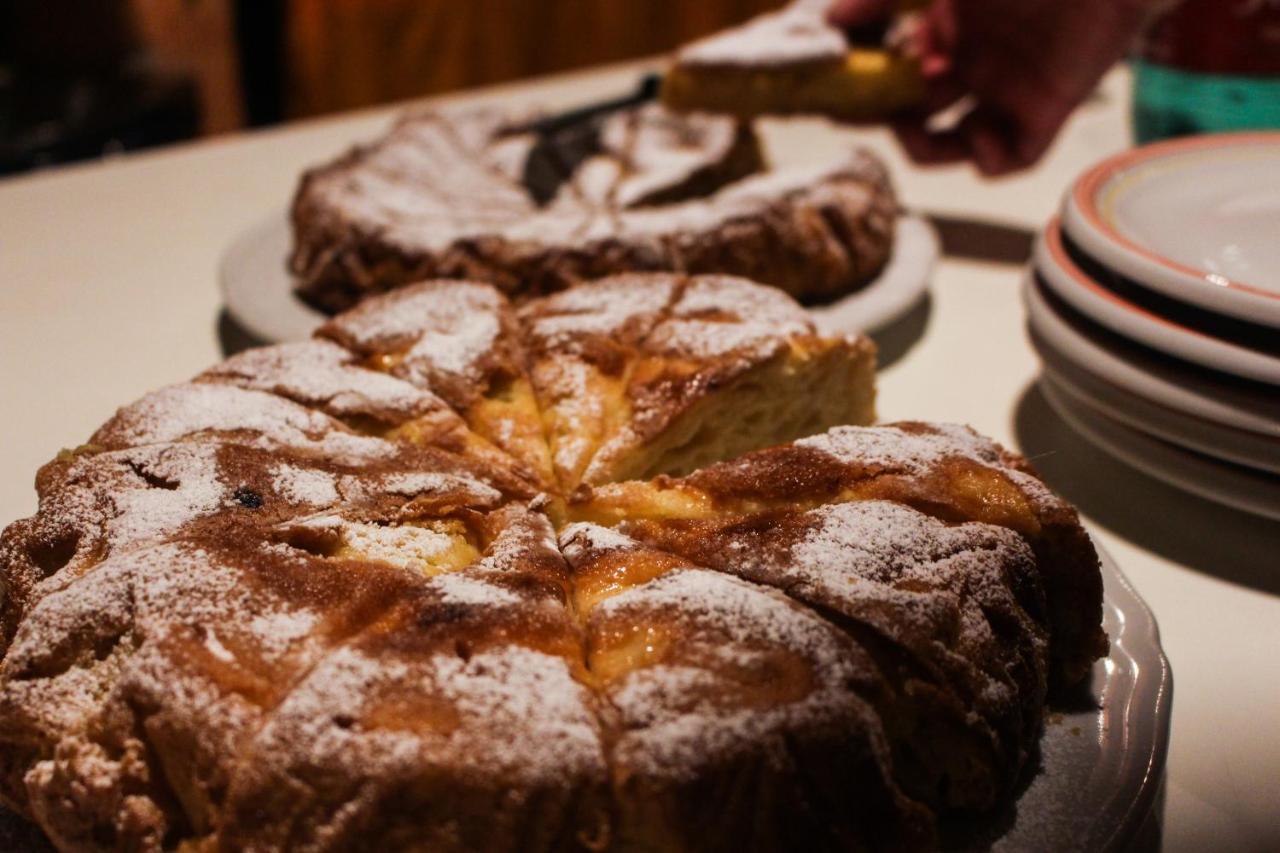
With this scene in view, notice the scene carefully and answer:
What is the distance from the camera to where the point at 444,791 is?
2.97 ft

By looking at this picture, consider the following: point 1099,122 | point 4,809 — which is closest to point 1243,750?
point 4,809

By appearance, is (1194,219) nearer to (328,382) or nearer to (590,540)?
(590,540)

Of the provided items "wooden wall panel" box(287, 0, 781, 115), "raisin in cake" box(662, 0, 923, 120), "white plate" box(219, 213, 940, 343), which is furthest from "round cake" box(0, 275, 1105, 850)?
"wooden wall panel" box(287, 0, 781, 115)

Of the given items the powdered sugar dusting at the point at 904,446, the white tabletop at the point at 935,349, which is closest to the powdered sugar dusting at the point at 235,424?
the white tabletop at the point at 935,349

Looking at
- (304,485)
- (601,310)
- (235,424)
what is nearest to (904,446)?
(601,310)

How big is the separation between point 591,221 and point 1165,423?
1208mm

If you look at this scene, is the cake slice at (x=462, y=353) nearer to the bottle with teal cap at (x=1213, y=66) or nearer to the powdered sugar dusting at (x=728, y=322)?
the powdered sugar dusting at (x=728, y=322)

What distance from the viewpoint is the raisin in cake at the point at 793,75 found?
2463 mm

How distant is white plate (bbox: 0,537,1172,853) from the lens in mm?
1021

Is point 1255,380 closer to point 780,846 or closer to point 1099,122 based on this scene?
point 780,846

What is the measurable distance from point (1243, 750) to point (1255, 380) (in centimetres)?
46

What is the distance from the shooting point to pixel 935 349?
2.18 meters

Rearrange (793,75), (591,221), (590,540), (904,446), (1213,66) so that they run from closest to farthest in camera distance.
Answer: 1. (590,540)
2. (904,446)
3. (591,221)
4. (793,75)
5. (1213,66)

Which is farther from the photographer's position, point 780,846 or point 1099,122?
point 1099,122
